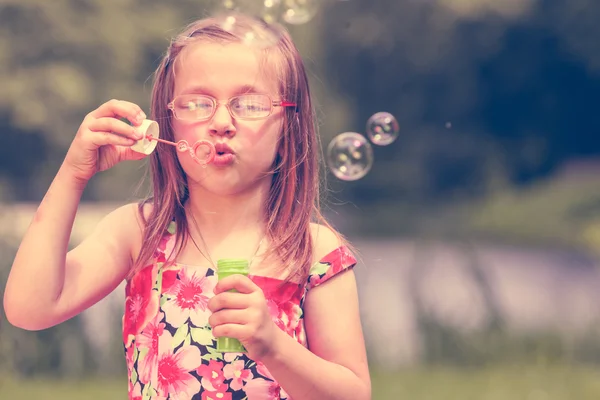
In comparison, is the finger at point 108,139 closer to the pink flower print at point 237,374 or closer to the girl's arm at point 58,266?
the girl's arm at point 58,266

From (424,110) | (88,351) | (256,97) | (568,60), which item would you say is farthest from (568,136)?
(256,97)

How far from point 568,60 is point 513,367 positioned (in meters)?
7.32

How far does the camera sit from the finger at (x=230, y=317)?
154 cm

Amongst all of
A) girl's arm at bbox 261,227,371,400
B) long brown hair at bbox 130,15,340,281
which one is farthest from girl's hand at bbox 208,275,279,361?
long brown hair at bbox 130,15,340,281

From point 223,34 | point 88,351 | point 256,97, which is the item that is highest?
point 223,34

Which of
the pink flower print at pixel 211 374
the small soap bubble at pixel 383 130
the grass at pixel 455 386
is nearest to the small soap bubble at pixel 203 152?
the pink flower print at pixel 211 374

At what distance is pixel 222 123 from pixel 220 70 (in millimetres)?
112

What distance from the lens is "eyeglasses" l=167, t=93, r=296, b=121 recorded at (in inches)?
69.9

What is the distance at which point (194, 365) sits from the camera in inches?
68.2

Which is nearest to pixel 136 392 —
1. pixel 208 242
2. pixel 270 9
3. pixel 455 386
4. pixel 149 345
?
pixel 149 345

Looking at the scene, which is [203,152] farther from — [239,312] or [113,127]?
[239,312]

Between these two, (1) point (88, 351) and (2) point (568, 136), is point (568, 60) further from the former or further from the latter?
(1) point (88, 351)

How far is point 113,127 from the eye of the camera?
1.73m

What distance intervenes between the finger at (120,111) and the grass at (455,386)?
295cm
